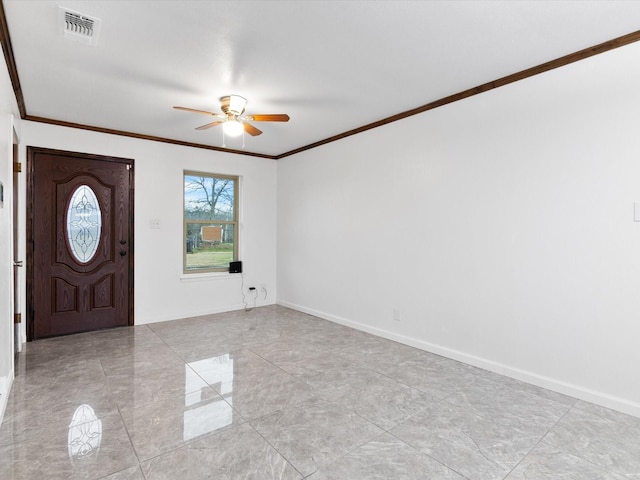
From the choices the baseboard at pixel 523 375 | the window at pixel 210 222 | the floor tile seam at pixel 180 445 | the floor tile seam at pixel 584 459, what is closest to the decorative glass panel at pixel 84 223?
the window at pixel 210 222

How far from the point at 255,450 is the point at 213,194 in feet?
13.6

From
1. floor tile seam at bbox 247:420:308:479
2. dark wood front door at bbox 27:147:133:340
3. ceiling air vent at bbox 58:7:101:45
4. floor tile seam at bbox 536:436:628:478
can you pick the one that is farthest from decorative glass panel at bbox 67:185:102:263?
floor tile seam at bbox 536:436:628:478

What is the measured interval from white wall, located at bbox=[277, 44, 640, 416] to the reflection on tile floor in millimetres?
328

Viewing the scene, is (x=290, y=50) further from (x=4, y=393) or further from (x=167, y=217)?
(x=167, y=217)

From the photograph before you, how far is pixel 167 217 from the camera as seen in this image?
4914mm

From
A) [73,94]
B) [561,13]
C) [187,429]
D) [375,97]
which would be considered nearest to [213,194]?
[73,94]

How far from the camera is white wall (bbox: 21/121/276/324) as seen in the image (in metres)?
4.41

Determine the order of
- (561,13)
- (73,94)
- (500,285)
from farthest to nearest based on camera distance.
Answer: (73,94) < (500,285) < (561,13)

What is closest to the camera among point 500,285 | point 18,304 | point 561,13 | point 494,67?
point 561,13

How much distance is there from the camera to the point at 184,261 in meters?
5.15

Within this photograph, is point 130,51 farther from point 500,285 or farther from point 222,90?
point 500,285

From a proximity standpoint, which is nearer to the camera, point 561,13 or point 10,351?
point 561,13

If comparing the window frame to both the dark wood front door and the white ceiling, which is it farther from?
the white ceiling

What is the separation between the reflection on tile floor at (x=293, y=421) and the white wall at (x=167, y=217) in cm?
135
